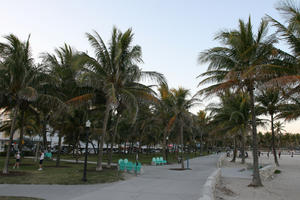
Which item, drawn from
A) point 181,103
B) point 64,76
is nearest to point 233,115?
point 181,103

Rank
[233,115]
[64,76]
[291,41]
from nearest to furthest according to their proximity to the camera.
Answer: [291,41] < [64,76] < [233,115]

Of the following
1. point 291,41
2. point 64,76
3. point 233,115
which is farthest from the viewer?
point 233,115

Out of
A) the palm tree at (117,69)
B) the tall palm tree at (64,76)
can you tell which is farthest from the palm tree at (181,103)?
the tall palm tree at (64,76)

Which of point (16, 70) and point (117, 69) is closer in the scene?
point (16, 70)

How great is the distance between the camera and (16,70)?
13195mm

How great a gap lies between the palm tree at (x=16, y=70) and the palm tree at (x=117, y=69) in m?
3.28

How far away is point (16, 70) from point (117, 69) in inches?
223

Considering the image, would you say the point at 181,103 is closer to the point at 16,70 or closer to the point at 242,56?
the point at 242,56

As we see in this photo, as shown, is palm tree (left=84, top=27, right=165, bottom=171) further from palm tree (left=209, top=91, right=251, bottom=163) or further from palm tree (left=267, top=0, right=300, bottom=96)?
palm tree (left=209, top=91, right=251, bottom=163)

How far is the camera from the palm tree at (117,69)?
49.7 feet

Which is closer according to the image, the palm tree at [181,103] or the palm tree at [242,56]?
the palm tree at [242,56]

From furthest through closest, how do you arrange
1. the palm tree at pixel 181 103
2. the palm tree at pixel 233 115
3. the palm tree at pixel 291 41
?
1. the palm tree at pixel 233 115
2. the palm tree at pixel 181 103
3. the palm tree at pixel 291 41

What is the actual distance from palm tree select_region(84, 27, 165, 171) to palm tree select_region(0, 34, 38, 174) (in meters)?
3.28

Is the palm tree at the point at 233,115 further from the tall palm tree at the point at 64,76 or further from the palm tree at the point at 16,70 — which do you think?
the palm tree at the point at 16,70
